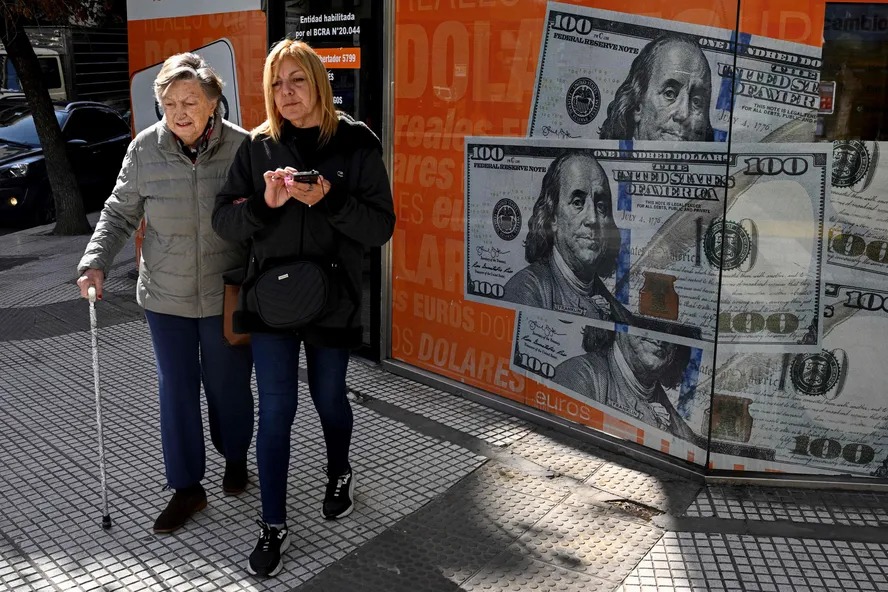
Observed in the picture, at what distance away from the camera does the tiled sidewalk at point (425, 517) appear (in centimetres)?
350

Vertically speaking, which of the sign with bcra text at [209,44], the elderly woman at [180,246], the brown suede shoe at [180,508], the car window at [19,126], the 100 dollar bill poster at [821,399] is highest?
the sign with bcra text at [209,44]

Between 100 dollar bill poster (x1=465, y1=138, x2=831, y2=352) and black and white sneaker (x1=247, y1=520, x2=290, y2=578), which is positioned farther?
100 dollar bill poster (x1=465, y1=138, x2=831, y2=352)

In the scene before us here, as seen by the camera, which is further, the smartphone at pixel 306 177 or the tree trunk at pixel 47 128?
the tree trunk at pixel 47 128

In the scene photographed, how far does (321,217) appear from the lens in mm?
3545

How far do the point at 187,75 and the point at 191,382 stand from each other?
120cm

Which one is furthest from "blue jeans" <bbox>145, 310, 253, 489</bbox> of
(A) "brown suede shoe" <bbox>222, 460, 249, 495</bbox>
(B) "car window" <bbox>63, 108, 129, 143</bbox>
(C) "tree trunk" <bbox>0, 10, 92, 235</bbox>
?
(B) "car window" <bbox>63, 108, 129, 143</bbox>

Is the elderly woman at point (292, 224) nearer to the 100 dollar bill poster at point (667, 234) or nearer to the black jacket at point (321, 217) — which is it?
the black jacket at point (321, 217)

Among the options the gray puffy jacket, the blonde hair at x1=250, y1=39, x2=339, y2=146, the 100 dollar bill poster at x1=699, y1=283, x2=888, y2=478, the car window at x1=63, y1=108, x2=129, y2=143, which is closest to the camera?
the blonde hair at x1=250, y1=39, x2=339, y2=146

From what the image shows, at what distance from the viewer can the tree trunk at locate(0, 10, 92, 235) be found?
9.87 metres

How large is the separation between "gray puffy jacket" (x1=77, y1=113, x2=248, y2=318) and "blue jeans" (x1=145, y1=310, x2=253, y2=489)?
0.31ft

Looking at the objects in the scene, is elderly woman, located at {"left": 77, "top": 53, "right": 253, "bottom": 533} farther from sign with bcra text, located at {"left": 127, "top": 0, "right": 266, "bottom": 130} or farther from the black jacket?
sign with bcra text, located at {"left": 127, "top": 0, "right": 266, "bottom": 130}

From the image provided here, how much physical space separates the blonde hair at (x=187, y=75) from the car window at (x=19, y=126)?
10825mm

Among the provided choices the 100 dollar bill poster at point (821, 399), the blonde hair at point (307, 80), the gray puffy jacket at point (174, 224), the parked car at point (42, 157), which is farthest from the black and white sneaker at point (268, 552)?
the parked car at point (42, 157)

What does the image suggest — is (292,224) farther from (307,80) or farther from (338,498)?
(338,498)
